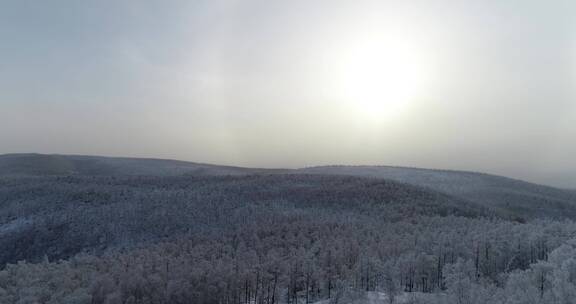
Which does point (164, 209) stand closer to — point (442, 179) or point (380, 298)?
point (380, 298)

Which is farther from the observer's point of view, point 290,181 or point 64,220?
point 290,181

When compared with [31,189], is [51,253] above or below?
below

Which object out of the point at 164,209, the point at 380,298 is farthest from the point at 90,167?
the point at 380,298

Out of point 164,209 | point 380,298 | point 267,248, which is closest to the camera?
point 380,298

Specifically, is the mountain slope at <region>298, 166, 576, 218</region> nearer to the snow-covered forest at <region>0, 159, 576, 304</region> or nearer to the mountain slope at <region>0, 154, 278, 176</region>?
the snow-covered forest at <region>0, 159, 576, 304</region>

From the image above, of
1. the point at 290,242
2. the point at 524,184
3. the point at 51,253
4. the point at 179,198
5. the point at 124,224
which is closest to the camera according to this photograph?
the point at 290,242

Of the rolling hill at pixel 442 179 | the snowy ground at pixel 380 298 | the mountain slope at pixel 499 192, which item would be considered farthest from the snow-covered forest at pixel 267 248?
the rolling hill at pixel 442 179

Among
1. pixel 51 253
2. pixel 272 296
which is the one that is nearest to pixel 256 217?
pixel 51 253

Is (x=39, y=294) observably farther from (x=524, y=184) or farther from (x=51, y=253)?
(x=524, y=184)
